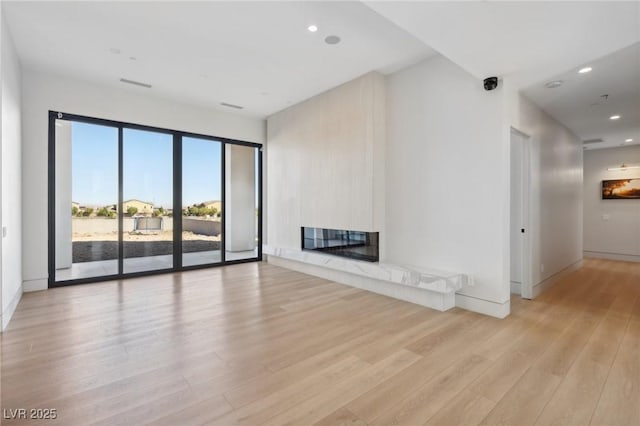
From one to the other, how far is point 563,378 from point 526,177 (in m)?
3.06

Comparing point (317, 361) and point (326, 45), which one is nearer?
point (317, 361)

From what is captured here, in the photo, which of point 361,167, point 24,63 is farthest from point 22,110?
point 361,167

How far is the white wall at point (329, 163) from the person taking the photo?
4.72 metres

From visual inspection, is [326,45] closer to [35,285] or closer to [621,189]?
[35,285]

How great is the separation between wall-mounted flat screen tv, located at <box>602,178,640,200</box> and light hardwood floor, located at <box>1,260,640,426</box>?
17.1ft

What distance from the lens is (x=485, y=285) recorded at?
3732mm

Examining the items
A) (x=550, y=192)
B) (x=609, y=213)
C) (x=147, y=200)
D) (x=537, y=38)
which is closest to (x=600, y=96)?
(x=550, y=192)

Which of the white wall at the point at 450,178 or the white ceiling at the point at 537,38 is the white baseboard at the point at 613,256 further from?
the white wall at the point at 450,178

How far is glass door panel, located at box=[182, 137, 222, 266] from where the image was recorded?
21.0 feet

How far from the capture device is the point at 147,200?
597cm

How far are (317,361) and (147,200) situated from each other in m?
5.05

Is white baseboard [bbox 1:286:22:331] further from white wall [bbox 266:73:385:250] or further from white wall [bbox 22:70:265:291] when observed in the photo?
white wall [bbox 266:73:385:250]

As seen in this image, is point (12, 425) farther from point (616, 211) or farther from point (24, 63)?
point (616, 211)

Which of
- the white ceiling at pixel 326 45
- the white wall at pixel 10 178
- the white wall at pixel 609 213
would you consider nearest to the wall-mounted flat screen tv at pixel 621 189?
the white wall at pixel 609 213
